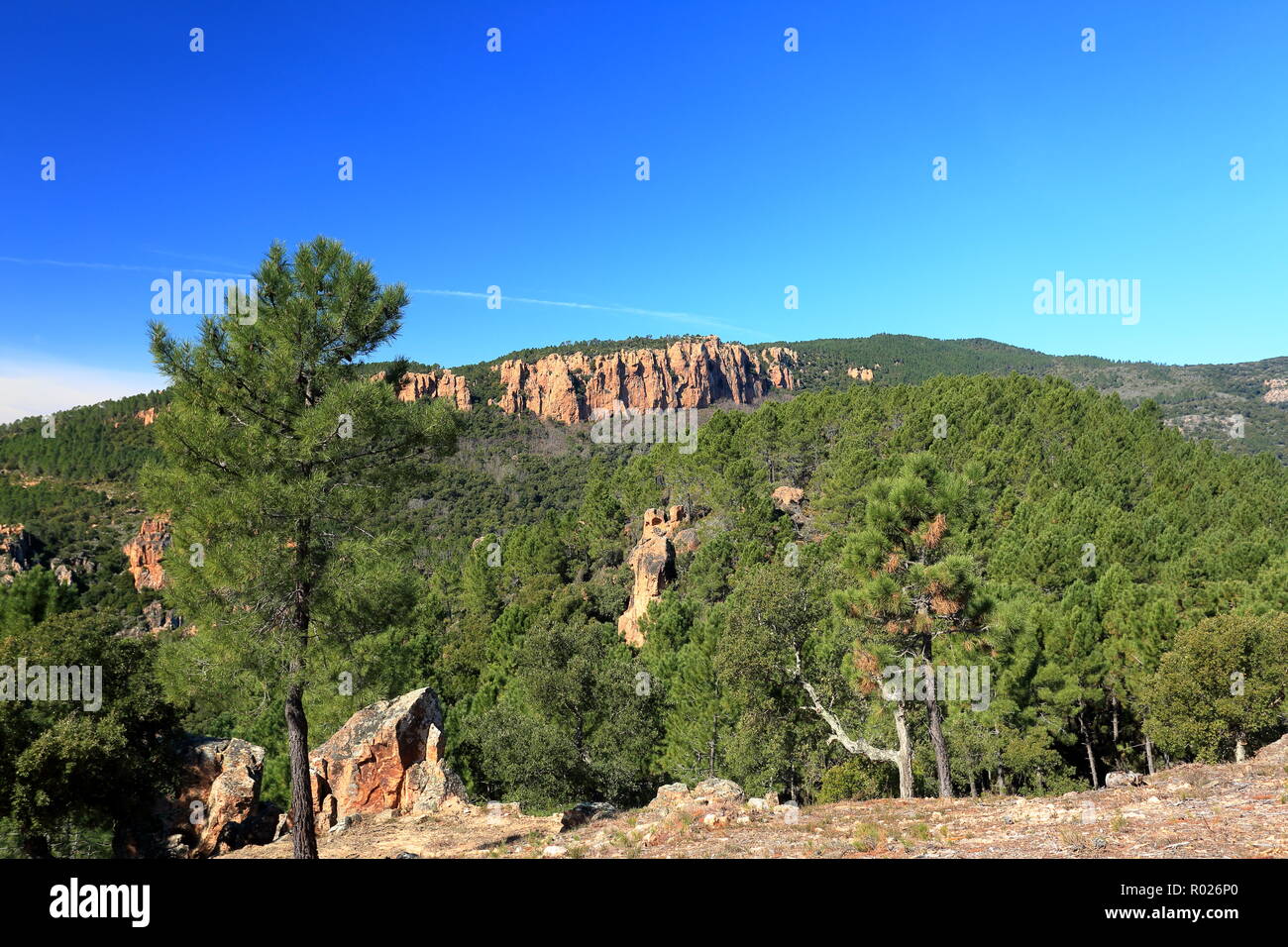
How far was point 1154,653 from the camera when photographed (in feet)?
87.2

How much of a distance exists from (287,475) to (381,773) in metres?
7.44

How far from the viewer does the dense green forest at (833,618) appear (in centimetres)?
1535

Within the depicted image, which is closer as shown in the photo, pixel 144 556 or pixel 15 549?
pixel 15 549

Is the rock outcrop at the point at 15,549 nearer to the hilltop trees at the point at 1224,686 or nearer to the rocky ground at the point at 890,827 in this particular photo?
the rocky ground at the point at 890,827

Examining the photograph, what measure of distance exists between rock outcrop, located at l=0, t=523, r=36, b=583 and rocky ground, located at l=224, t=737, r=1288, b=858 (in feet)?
232

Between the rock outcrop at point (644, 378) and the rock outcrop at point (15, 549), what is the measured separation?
3449 inches

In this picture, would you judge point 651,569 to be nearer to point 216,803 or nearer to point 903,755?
point 903,755

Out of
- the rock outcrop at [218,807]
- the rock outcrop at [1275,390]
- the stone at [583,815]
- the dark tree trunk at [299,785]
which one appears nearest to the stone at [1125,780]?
the stone at [583,815]

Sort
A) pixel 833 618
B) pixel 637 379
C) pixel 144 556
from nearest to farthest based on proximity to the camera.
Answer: pixel 833 618, pixel 144 556, pixel 637 379

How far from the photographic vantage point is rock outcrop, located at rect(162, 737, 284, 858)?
13.4m

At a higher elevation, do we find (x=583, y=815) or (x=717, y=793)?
(x=717, y=793)

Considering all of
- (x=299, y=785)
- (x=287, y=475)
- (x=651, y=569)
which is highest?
(x=287, y=475)

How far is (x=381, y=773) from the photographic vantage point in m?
14.2

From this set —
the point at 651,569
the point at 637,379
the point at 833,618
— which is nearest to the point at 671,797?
the point at 833,618
